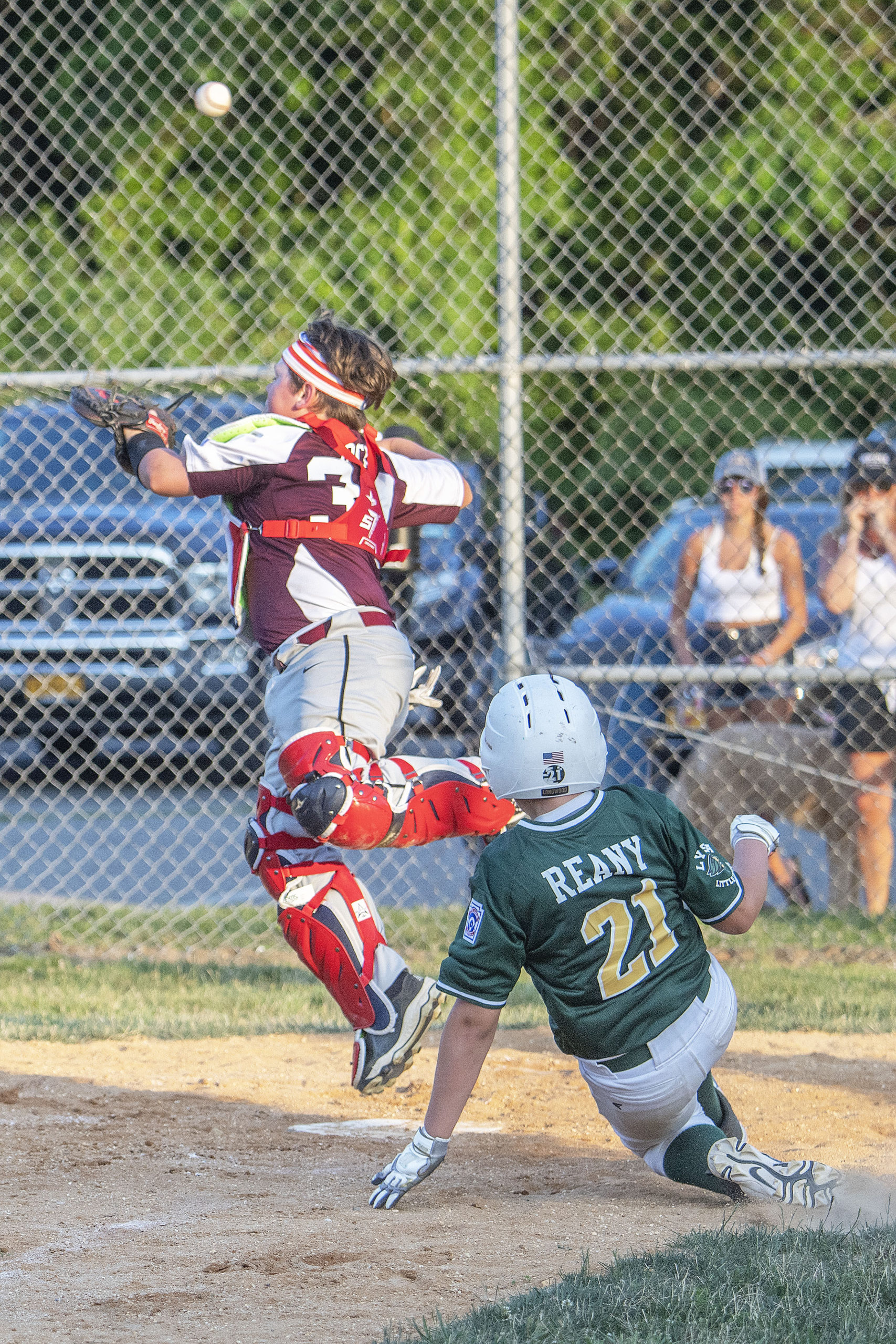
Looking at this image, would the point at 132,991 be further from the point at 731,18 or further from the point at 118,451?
the point at 731,18

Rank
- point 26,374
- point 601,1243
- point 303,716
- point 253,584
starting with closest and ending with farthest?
point 601,1243 < point 303,716 < point 253,584 < point 26,374

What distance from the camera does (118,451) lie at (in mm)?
4410

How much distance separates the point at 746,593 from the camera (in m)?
6.79

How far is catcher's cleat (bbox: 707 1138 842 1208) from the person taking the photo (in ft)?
10.5

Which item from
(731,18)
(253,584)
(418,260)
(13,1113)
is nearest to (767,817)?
(253,584)

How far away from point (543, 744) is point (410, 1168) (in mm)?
898

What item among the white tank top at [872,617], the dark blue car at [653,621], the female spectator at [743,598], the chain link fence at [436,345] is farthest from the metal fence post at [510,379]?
the white tank top at [872,617]

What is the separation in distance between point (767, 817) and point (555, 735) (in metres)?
3.83

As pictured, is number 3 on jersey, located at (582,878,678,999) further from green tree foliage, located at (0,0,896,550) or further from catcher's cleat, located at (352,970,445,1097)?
green tree foliage, located at (0,0,896,550)

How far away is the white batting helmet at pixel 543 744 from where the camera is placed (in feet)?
10.4

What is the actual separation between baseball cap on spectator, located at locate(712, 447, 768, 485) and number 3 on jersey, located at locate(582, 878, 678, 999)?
392 cm

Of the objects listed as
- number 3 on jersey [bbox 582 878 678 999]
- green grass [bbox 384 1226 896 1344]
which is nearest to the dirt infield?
green grass [bbox 384 1226 896 1344]

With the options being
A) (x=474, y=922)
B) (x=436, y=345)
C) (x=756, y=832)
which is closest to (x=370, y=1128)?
(x=474, y=922)

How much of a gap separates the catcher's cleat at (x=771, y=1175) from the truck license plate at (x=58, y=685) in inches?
261
